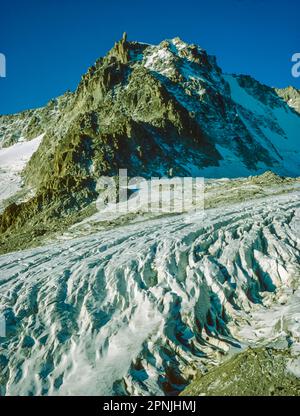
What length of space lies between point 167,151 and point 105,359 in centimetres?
4426

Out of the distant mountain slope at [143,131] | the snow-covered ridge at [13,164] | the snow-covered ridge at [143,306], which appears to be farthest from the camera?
the snow-covered ridge at [13,164]

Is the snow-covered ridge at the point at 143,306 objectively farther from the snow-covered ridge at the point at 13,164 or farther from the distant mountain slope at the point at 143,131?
the snow-covered ridge at the point at 13,164

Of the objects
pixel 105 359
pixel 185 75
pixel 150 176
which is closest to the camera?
pixel 105 359

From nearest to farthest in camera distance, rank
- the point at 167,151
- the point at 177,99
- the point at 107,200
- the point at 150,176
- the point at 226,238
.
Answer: the point at 226,238 < the point at 107,200 < the point at 150,176 < the point at 167,151 < the point at 177,99

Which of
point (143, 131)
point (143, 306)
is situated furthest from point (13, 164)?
point (143, 306)

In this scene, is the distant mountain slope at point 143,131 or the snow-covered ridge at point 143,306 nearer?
the snow-covered ridge at point 143,306

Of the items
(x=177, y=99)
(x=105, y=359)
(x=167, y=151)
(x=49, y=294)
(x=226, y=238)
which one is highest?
(x=177, y=99)

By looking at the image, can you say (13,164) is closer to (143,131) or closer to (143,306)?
(143,131)

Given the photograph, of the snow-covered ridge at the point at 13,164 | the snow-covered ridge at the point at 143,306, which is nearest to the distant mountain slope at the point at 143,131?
the snow-covered ridge at the point at 13,164

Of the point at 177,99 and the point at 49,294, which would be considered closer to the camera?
the point at 49,294

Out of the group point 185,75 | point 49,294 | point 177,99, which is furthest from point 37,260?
point 185,75

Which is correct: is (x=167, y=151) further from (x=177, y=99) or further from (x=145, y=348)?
(x=145, y=348)

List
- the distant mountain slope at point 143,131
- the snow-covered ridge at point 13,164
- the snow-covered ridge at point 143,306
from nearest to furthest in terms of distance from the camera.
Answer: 1. the snow-covered ridge at point 143,306
2. the distant mountain slope at point 143,131
3. the snow-covered ridge at point 13,164

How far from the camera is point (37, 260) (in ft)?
61.0
